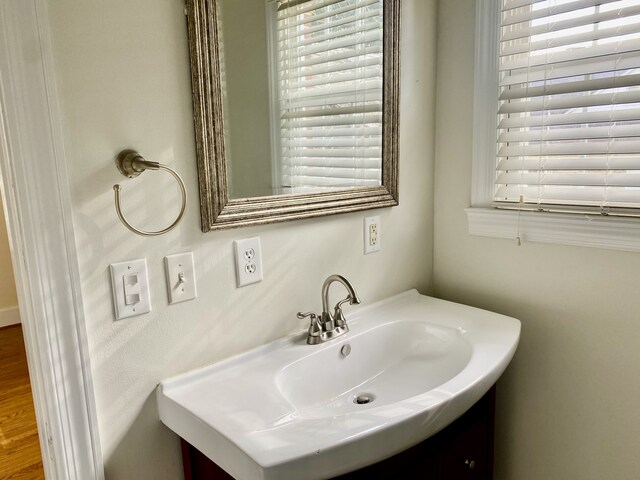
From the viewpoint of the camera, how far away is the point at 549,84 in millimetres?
1381

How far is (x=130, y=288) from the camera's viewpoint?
1.02m

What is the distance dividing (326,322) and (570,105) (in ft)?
2.90

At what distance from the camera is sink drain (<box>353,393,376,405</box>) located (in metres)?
1.28

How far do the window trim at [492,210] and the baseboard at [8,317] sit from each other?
3.45m

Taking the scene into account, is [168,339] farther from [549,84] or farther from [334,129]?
[549,84]

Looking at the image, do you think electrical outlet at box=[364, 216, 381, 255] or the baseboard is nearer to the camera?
electrical outlet at box=[364, 216, 381, 255]

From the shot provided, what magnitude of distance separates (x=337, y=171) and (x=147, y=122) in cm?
58

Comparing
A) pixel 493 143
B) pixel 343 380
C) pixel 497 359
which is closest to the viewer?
pixel 497 359

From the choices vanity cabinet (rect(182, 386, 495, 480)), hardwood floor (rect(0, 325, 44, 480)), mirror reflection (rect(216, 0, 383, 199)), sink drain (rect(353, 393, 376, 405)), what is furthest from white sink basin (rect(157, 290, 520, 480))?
hardwood floor (rect(0, 325, 44, 480))

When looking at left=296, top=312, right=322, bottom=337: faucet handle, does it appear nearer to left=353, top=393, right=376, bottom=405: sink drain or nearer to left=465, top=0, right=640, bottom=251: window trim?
left=353, top=393, right=376, bottom=405: sink drain

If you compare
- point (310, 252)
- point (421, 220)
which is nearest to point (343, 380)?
point (310, 252)

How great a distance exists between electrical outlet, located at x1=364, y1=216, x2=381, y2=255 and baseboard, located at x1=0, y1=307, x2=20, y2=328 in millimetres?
3211

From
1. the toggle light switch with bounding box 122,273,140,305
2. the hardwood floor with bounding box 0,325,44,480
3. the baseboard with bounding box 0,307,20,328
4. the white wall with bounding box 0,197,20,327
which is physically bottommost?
the hardwood floor with bounding box 0,325,44,480

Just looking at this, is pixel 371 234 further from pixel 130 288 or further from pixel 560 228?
pixel 130 288
